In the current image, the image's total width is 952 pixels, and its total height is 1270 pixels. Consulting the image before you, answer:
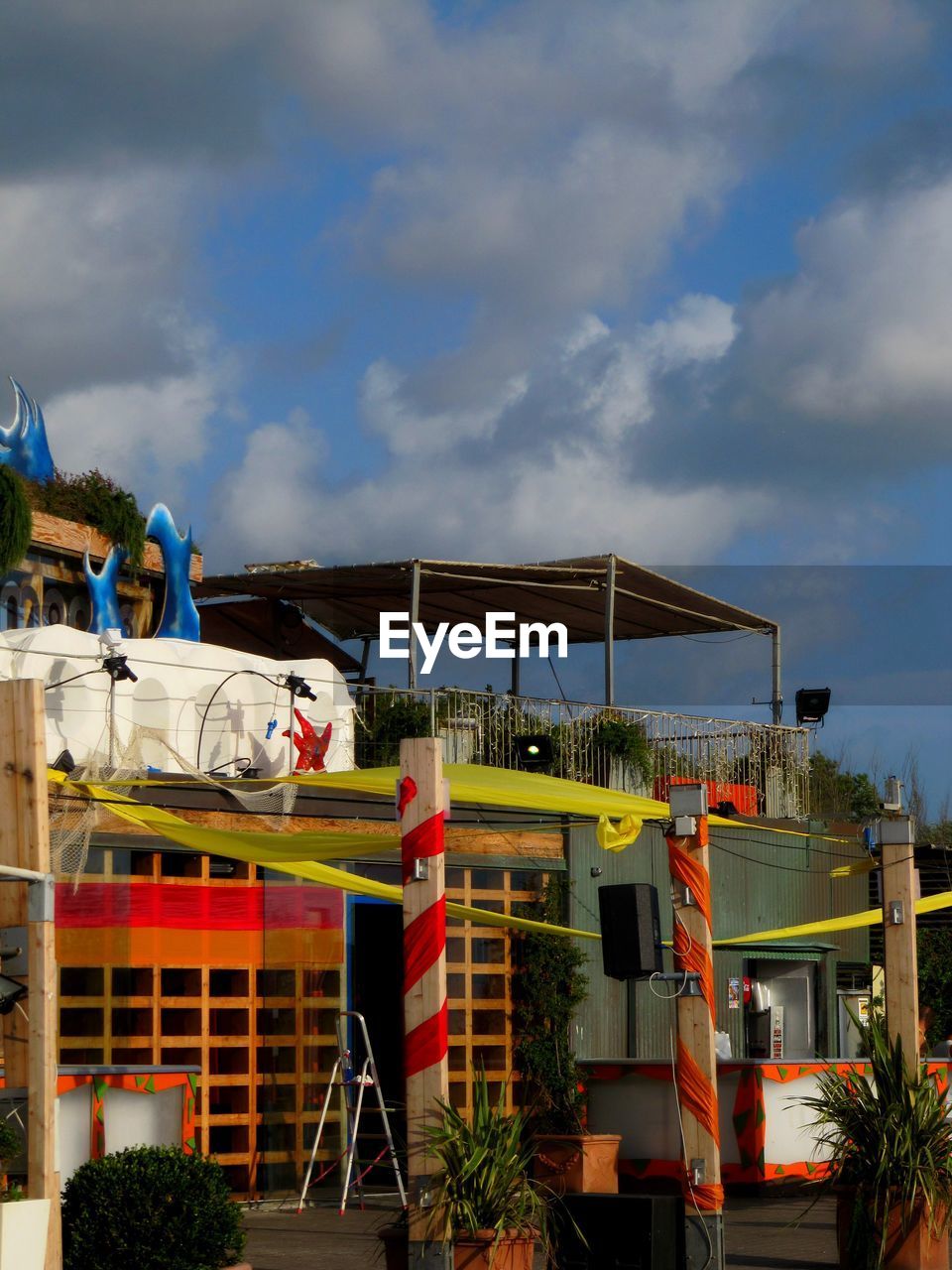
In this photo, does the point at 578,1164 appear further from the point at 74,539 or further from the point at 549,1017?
the point at 74,539

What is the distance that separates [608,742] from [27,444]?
7.39 meters

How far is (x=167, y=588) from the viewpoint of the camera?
1964 cm

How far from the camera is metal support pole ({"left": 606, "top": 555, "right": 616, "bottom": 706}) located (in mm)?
20406

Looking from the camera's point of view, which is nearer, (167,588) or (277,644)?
(167,588)

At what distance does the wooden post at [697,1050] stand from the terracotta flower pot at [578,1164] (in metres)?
4.08

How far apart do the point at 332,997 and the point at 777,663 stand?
1005cm

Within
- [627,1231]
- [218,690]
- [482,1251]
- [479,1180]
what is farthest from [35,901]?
[218,690]

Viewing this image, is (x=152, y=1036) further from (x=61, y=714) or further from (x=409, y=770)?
(x=409, y=770)

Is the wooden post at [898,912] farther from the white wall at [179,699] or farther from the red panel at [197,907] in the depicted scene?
the white wall at [179,699]

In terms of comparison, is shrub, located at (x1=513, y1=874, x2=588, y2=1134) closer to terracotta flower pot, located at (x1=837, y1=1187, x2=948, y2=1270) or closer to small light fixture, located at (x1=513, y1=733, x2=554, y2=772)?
small light fixture, located at (x1=513, y1=733, x2=554, y2=772)

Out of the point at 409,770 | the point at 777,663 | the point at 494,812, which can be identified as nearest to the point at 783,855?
the point at 777,663

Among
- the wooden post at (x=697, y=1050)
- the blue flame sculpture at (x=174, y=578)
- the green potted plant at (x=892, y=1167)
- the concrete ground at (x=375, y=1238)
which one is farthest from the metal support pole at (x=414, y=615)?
the green potted plant at (x=892, y=1167)

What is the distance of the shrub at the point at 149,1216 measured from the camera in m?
9.02

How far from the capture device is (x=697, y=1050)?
10.7m
